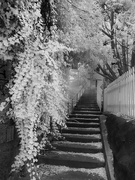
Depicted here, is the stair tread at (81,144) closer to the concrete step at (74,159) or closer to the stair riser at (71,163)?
the concrete step at (74,159)

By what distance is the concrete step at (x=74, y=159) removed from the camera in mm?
4773

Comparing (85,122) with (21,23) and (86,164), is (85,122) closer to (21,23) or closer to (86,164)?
(86,164)

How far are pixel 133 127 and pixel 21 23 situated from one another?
249 centimetres

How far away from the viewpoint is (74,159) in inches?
193

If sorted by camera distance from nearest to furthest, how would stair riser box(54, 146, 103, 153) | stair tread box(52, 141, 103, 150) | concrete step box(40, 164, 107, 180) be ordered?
concrete step box(40, 164, 107, 180) < stair riser box(54, 146, 103, 153) < stair tread box(52, 141, 103, 150)

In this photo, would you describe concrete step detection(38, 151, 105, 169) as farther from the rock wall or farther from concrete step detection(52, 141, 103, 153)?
the rock wall

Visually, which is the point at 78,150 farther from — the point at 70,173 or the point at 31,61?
the point at 31,61

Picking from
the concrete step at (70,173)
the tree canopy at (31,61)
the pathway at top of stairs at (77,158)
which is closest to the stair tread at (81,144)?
the pathway at top of stairs at (77,158)

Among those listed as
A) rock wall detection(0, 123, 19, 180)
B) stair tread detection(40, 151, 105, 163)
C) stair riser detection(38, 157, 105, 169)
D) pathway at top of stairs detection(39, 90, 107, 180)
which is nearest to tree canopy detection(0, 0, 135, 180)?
rock wall detection(0, 123, 19, 180)

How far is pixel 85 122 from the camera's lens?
821 centimetres

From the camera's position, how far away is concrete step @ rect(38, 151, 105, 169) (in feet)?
15.7

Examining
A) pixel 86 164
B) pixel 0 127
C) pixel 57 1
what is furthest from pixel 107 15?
pixel 0 127

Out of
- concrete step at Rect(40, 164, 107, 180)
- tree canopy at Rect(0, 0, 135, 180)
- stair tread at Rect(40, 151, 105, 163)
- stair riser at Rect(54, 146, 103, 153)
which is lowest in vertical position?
concrete step at Rect(40, 164, 107, 180)

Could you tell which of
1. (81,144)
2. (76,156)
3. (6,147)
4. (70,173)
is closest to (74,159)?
(76,156)
